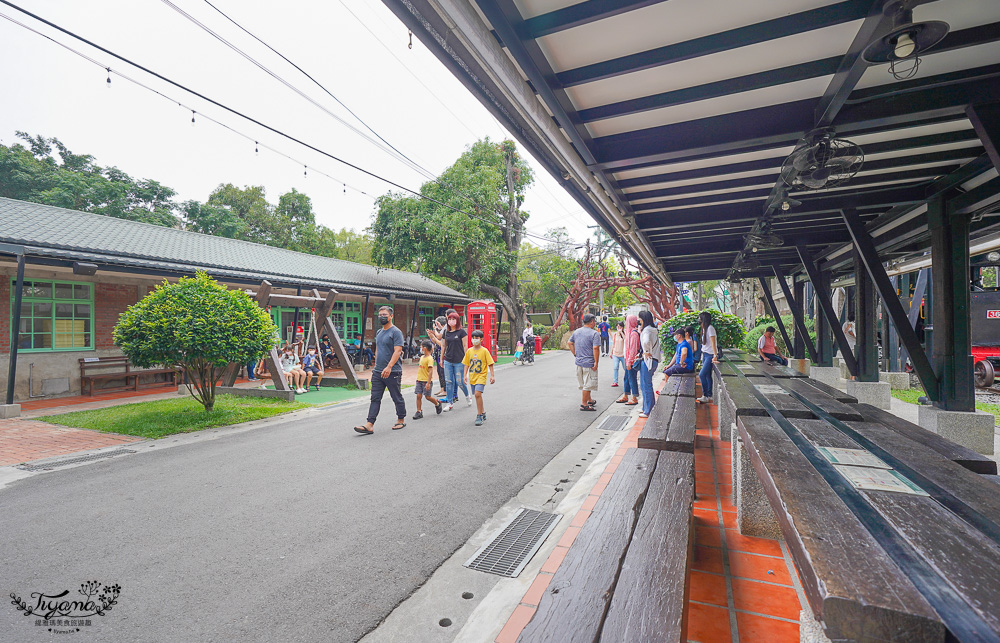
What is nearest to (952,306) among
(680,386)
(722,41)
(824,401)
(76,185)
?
(824,401)

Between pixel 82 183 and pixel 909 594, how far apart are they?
35.7 m

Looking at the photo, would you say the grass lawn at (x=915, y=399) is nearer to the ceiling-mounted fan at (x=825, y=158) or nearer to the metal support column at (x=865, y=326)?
the metal support column at (x=865, y=326)

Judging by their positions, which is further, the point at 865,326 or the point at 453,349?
the point at 453,349

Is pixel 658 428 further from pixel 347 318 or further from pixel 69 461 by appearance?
pixel 347 318

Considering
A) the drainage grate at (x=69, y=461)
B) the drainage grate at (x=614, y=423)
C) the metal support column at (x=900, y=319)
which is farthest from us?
the drainage grate at (x=614, y=423)

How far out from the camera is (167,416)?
287 inches

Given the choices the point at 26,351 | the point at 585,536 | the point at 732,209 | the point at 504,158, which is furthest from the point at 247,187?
the point at 585,536

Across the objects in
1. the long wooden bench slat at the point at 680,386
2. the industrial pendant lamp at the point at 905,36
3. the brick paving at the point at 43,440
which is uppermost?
the industrial pendant lamp at the point at 905,36

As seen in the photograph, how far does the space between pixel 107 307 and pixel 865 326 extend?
54.1ft

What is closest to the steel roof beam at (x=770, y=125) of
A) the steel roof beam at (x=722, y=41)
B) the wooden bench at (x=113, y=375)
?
the steel roof beam at (x=722, y=41)

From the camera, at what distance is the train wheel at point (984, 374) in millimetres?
10070

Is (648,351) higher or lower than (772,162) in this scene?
lower

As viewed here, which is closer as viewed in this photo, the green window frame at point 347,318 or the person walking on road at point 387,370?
the person walking on road at point 387,370

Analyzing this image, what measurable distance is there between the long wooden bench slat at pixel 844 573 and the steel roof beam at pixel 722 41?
243cm
